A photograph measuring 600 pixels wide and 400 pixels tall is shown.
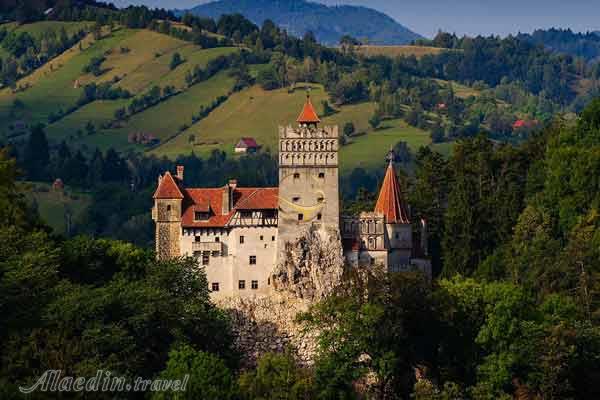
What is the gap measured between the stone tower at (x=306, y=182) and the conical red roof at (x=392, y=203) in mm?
5230

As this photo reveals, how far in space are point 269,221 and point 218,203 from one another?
3734mm

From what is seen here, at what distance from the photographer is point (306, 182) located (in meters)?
84.6

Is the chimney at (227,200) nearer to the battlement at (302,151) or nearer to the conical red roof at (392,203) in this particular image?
the battlement at (302,151)

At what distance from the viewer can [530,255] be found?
95.7 meters

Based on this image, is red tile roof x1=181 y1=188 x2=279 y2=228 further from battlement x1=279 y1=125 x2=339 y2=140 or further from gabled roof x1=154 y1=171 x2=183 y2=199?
battlement x1=279 y1=125 x2=339 y2=140

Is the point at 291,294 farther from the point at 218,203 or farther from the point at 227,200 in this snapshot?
the point at 218,203

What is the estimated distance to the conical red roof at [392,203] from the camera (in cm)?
8862

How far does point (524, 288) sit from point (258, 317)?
18.0 meters

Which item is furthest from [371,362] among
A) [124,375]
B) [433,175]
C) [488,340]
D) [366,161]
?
[366,161]

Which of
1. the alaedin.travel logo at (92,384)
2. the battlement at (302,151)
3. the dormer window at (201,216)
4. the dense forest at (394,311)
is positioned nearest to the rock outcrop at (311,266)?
the dense forest at (394,311)

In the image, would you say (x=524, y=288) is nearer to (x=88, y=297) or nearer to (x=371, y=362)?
(x=371, y=362)

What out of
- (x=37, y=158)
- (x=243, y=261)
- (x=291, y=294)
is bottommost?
(x=37, y=158)

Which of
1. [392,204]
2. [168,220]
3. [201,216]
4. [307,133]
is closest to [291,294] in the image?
[201,216]

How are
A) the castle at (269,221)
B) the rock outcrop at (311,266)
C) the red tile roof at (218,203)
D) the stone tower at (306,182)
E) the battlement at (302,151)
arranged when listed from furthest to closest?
the red tile roof at (218,203) < the battlement at (302,151) < the castle at (269,221) < the stone tower at (306,182) < the rock outcrop at (311,266)
